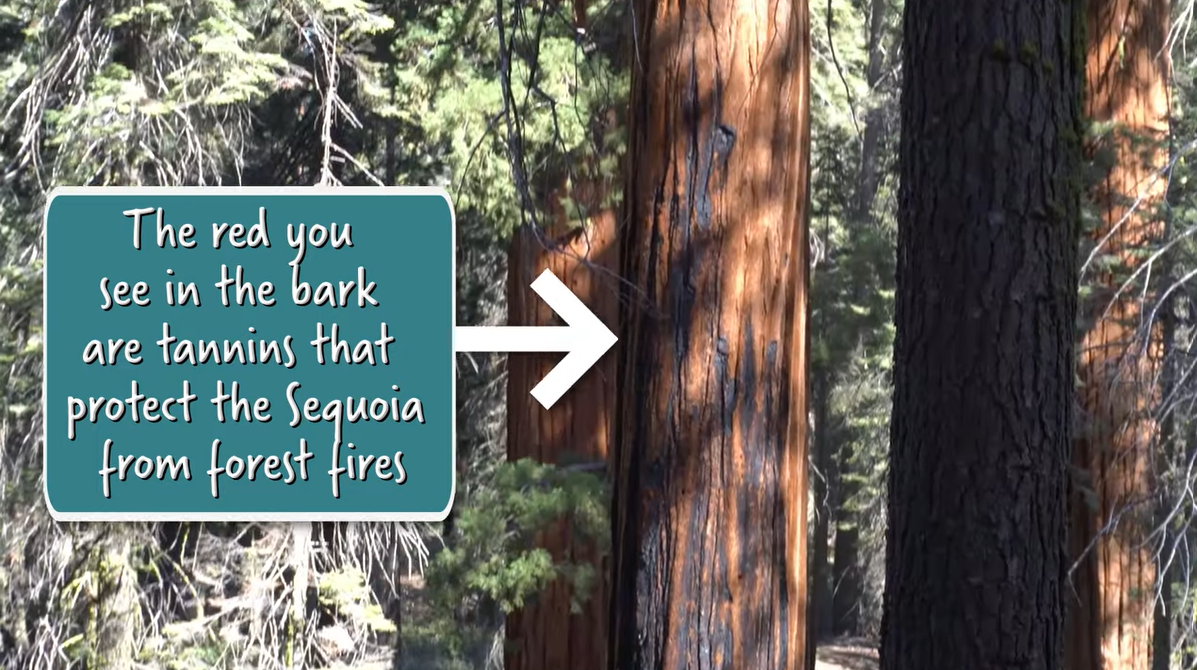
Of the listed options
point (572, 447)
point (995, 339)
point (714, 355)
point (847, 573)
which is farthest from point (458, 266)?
point (847, 573)

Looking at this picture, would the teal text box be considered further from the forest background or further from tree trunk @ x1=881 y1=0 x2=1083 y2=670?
tree trunk @ x1=881 y1=0 x2=1083 y2=670

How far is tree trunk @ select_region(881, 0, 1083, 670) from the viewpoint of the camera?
3611mm

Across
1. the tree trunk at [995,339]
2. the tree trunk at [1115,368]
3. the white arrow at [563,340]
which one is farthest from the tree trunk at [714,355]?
the tree trunk at [1115,368]

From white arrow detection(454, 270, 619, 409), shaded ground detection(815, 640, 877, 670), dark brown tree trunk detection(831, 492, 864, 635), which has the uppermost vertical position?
white arrow detection(454, 270, 619, 409)

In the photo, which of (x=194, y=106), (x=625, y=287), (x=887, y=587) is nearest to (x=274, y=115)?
(x=194, y=106)

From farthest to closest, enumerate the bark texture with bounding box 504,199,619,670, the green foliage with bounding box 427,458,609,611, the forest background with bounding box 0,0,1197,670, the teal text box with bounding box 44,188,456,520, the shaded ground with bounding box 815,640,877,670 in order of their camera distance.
→ the shaded ground with bounding box 815,640,877,670 < the teal text box with bounding box 44,188,456,520 < the bark texture with bounding box 504,199,619,670 < the forest background with bounding box 0,0,1197,670 < the green foliage with bounding box 427,458,609,611

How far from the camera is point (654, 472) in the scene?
4.87 meters

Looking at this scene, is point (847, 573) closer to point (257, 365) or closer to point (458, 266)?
point (458, 266)

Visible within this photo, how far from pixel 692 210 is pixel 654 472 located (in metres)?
0.81

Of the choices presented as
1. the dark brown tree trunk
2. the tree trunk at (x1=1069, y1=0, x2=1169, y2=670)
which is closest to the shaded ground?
the dark brown tree trunk

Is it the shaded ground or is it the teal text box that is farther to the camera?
the shaded ground

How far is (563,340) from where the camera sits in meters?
6.34

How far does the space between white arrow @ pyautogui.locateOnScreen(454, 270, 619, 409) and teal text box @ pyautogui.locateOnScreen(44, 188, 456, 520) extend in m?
1.03

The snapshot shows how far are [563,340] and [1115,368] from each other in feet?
8.48
